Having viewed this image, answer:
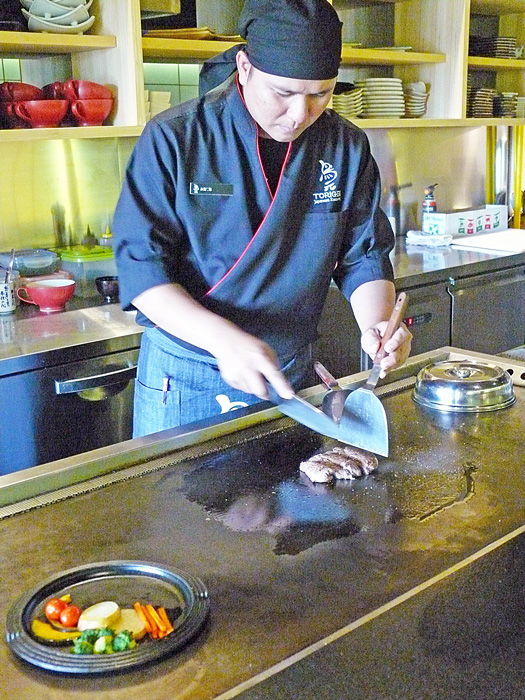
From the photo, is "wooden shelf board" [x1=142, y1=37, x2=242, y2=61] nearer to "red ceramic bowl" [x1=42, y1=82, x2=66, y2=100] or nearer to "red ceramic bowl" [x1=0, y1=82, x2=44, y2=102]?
"red ceramic bowl" [x1=42, y1=82, x2=66, y2=100]

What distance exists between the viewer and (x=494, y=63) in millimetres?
4184

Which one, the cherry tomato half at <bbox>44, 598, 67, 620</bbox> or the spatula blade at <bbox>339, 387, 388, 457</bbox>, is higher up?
the spatula blade at <bbox>339, 387, 388, 457</bbox>

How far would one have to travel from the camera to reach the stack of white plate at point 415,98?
3922 mm

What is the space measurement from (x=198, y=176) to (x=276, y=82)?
10.9 inches

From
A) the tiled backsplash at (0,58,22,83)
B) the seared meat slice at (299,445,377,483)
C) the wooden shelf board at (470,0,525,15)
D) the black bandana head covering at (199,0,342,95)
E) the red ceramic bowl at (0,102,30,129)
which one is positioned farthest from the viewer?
the wooden shelf board at (470,0,525,15)

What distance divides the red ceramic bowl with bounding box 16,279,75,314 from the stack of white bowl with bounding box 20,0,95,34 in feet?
2.62

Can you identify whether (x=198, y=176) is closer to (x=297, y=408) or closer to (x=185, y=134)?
(x=185, y=134)

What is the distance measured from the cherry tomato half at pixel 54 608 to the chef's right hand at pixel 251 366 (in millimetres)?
528

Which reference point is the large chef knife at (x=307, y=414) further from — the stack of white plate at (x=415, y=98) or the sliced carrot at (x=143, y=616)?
the stack of white plate at (x=415, y=98)

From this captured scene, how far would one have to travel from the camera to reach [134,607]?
1.09m

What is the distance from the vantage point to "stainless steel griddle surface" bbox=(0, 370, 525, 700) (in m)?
0.99

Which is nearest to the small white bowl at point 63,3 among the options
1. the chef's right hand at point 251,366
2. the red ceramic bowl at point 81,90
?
the red ceramic bowl at point 81,90

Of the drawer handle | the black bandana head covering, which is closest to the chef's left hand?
the black bandana head covering

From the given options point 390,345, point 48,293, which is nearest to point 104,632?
point 390,345
